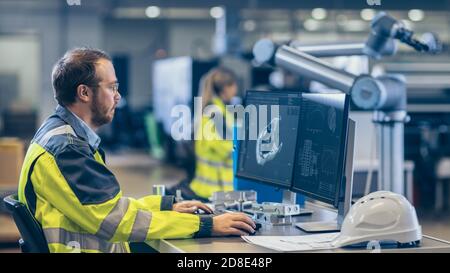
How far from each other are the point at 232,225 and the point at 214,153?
2260 millimetres

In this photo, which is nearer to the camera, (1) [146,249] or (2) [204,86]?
(1) [146,249]

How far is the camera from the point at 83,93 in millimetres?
2332

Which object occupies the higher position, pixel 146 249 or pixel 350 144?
pixel 350 144

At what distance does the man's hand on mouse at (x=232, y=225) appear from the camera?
7.73ft

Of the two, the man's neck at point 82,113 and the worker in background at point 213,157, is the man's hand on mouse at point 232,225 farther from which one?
the worker in background at point 213,157

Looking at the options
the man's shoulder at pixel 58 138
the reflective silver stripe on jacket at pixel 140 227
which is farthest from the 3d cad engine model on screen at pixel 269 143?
the man's shoulder at pixel 58 138

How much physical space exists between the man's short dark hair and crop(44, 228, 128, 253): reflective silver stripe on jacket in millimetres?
393

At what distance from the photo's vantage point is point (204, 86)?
→ 4965mm

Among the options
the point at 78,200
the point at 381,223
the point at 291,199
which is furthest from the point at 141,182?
the point at 381,223

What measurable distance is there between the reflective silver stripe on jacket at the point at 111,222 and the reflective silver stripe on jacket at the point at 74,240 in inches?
2.1

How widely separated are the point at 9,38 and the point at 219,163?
1488 centimetres
